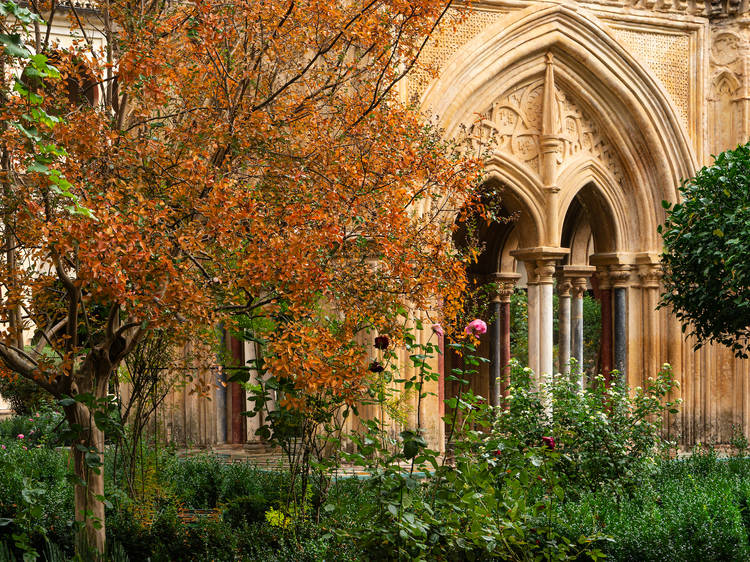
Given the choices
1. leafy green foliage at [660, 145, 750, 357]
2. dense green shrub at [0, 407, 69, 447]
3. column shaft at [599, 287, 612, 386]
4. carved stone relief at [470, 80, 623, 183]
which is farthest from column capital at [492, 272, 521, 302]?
dense green shrub at [0, 407, 69, 447]

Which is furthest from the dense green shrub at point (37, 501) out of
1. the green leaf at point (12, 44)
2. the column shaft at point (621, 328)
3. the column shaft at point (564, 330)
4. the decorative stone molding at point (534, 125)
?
the column shaft at point (564, 330)

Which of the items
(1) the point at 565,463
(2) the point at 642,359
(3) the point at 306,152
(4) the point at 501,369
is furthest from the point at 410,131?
(4) the point at 501,369

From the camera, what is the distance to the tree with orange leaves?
4531 mm

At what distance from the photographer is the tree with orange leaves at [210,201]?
4.53m

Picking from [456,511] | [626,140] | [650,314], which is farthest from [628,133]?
[456,511]

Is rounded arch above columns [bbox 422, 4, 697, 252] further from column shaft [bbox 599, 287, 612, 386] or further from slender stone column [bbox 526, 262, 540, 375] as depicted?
column shaft [bbox 599, 287, 612, 386]

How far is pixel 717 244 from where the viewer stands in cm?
877

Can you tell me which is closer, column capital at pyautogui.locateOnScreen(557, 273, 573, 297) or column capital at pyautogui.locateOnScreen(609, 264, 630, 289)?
column capital at pyautogui.locateOnScreen(609, 264, 630, 289)

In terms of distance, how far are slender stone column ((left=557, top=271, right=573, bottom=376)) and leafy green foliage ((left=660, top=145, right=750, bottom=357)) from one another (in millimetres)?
4324

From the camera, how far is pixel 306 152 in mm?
5586

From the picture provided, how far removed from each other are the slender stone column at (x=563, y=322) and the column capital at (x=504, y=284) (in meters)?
0.91

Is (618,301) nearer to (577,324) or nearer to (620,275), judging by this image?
(620,275)

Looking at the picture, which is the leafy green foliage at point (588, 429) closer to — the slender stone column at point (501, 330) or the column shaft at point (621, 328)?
the column shaft at point (621, 328)

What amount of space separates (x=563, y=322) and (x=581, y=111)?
4479 millimetres
